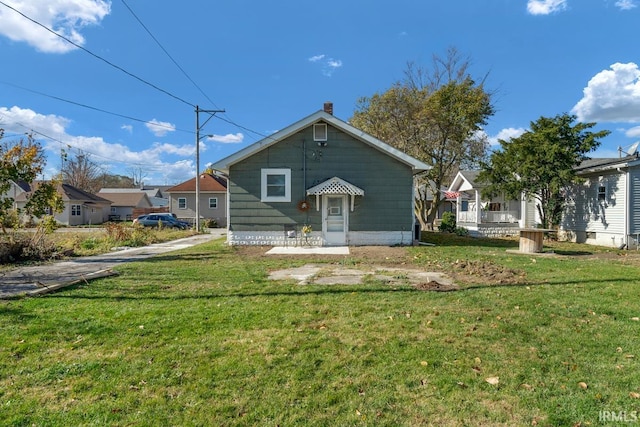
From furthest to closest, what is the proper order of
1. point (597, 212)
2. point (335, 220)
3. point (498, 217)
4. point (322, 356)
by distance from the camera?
point (498, 217) < point (597, 212) < point (335, 220) < point (322, 356)

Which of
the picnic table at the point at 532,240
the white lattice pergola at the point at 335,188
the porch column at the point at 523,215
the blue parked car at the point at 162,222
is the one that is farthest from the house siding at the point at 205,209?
the picnic table at the point at 532,240

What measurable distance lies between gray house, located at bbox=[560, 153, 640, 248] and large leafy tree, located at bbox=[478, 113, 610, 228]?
90cm

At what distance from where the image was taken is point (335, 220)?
1402 centimetres

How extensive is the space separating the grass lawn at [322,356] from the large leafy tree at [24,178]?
574 cm

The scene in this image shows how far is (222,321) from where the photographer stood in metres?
4.72

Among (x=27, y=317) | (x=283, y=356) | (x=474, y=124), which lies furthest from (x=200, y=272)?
(x=474, y=124)

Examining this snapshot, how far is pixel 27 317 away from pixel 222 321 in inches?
106

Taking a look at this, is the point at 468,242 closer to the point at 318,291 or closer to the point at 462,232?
the point at 462,232

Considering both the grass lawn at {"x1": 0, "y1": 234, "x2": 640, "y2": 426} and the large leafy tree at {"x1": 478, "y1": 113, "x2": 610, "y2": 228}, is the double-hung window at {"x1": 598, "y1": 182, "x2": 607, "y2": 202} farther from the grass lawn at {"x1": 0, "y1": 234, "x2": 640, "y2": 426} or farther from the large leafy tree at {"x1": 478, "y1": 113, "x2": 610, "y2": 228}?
the grass lawn at {"x1": 0, "y1": 234, "x2": 640, "y2": 426}

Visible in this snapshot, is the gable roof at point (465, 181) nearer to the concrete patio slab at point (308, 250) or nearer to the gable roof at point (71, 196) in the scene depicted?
the concrete patio slab at point (308, 250)

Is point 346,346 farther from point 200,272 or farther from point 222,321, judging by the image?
point 200,272

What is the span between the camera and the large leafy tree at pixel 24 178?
402 inches

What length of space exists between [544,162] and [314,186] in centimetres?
1033

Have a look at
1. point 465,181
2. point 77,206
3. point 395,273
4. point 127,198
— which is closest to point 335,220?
point 395,273
